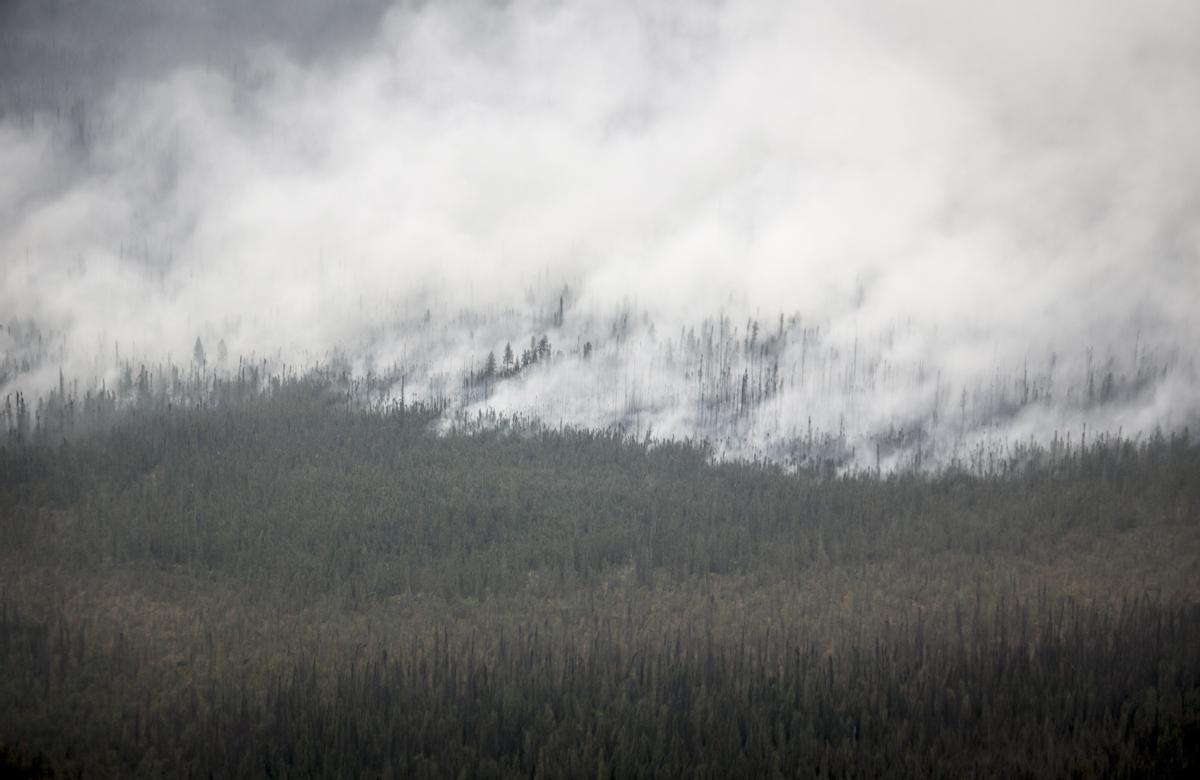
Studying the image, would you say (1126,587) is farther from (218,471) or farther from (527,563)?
(218,471)

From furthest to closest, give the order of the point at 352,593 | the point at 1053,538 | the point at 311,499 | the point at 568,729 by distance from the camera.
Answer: the point at 311,499 < the point at 1053,538 < the point at 352,593 < the point at 568,729

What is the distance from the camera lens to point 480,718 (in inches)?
2975

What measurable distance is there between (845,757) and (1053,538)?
3462 inches

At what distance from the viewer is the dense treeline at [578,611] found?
70.8 m

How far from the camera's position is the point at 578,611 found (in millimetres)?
121562

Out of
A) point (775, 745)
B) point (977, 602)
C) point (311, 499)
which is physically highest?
point (311, 499)

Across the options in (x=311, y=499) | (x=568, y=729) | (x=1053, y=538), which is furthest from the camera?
(x=311, y=499)

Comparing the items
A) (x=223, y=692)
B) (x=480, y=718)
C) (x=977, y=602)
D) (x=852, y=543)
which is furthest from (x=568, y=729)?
(x=852, y=543)

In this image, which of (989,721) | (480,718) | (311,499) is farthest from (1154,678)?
(311,499)

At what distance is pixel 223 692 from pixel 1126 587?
309 ft

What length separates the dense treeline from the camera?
232 ft

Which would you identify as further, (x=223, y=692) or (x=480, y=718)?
(x=223, y=692)

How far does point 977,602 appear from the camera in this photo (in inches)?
4382

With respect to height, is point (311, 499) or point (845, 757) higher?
point (311, 499)
